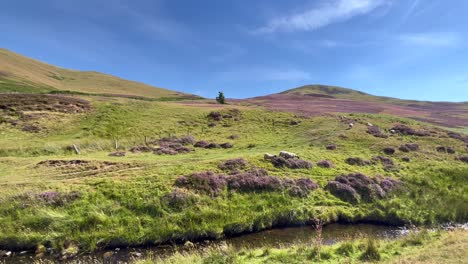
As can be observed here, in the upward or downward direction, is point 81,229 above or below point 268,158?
below

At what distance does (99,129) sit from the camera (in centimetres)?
4078

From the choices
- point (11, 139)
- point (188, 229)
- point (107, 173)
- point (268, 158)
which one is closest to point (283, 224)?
point (188, 229)

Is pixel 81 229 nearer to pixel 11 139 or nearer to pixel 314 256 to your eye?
pixel 314 256

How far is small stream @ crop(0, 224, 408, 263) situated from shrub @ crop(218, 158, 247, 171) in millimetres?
7950

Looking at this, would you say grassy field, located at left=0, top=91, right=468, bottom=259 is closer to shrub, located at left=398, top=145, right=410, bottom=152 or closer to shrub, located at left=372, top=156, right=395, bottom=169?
shrub, located at left=372, top=156, right=395, bottom=169

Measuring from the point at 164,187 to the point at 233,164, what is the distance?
7.44m

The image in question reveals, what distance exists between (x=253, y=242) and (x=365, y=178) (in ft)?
46.0

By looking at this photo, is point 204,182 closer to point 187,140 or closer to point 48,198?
point 48,198

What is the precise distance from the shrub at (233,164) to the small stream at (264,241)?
7.95 meters

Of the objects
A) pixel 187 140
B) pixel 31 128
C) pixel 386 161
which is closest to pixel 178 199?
pixel 187 140

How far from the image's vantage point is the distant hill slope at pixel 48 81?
3300 inches

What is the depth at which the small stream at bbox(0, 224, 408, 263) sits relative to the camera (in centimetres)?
1484

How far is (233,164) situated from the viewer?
2658cm

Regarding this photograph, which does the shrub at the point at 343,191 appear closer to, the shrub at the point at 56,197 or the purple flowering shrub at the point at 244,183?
the purple flowering shrub at the point at 244,183
